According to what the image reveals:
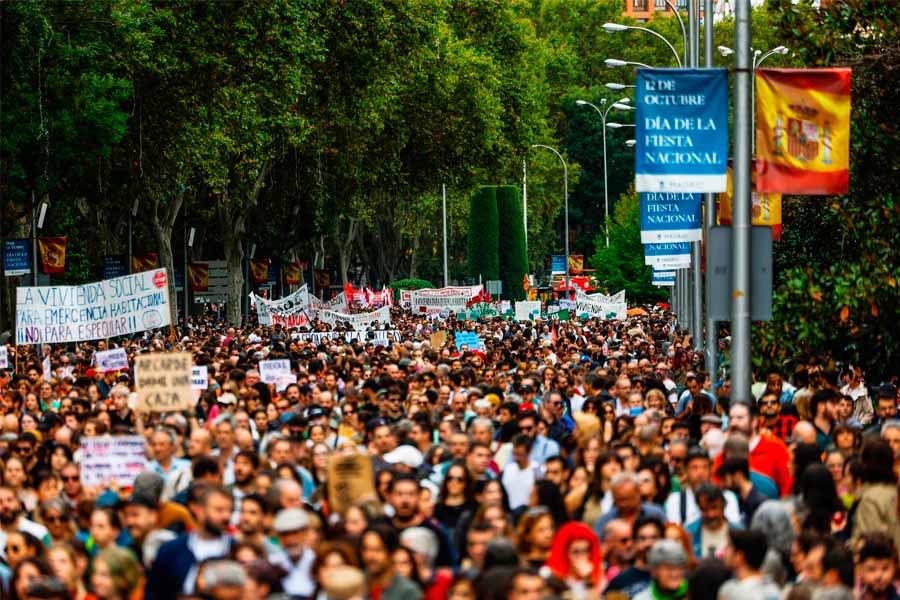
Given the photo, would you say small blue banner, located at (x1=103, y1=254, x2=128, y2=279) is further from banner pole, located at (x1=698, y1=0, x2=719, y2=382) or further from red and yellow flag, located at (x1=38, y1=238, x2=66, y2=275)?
banner pole, located at (x1=698, y1=0, x2=719, y2=382)

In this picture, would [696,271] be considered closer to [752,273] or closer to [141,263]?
[752,273]

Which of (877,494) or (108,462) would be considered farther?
(108,462)

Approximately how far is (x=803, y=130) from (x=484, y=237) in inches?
3192

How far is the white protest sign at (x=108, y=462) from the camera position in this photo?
1233cm

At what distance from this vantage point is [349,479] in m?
11.0

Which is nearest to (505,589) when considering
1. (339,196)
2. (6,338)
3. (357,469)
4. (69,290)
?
(357,469)

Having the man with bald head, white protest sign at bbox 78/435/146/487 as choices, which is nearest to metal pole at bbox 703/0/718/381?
white protest sign at bbox 78/435/146/487

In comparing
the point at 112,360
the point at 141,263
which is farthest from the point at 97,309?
the point at 141,263

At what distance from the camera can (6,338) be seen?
34.9 m

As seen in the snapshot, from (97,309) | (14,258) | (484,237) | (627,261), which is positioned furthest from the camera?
(484,237)

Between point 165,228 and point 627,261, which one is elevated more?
point 165,228

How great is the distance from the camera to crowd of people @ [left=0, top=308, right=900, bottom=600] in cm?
849

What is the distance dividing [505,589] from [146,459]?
542 centimetres

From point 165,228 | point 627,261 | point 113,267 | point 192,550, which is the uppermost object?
point 165,228
